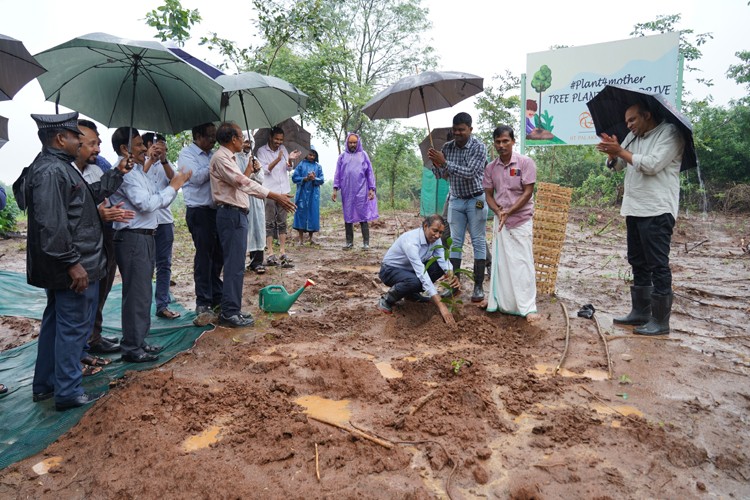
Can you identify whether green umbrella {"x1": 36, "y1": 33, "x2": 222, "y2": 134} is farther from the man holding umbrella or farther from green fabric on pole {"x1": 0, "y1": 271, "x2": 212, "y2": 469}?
the man holding umbrella

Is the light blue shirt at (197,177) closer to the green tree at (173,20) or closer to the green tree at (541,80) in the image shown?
the green tree at (173,20)

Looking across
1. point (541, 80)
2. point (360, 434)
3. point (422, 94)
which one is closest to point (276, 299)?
point (360, 434)

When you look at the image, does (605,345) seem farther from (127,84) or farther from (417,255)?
(127,84)

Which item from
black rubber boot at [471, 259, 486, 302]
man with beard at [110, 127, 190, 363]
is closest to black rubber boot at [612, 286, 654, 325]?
black rubber boot at [471, 259, 486, 302]

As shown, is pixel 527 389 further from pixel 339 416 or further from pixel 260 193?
pixel 260 193

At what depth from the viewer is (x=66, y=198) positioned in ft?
8.71

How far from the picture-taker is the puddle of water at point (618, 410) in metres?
2.73

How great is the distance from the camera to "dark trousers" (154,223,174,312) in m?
4.48

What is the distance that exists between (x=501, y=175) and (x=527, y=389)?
2.04m

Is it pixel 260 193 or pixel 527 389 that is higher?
pixel 260 193

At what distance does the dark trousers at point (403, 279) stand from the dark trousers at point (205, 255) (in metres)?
1.64

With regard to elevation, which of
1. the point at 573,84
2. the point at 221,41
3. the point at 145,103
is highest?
the point at 221,41

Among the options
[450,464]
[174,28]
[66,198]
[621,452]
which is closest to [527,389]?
[621,452]

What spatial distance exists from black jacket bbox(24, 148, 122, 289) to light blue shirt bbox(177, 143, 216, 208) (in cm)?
148
